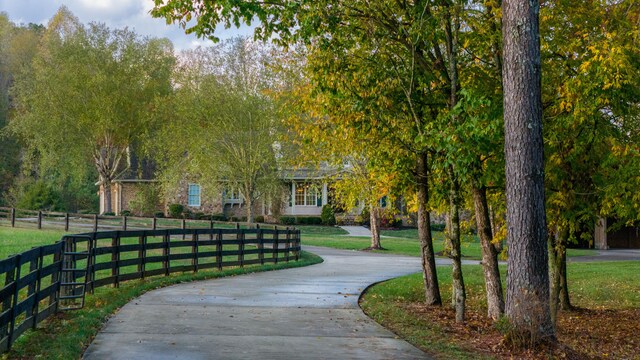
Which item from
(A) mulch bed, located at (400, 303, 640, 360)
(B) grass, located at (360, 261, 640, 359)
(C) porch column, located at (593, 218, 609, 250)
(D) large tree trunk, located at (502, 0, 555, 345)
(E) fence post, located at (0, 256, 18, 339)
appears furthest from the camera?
(C) porch column, located at (593, 218, 609, 250)

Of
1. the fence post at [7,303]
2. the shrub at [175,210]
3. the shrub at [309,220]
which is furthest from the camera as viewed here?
the shrub at [309,220]

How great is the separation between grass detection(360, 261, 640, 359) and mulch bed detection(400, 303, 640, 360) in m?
0.02

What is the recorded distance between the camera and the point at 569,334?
551 inches

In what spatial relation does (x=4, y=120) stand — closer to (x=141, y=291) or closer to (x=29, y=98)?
(x=29, y=98)

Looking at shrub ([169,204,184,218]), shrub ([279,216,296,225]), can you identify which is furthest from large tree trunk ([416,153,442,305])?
shrub ([169,204,184,218])

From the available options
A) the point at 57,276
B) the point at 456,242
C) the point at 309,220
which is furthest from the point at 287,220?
the point at 57,276

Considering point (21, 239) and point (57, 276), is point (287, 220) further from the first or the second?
point (57, 276)

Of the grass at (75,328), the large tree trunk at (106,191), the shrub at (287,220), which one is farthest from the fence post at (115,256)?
the shrub at (287,220)

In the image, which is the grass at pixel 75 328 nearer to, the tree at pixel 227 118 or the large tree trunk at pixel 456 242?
the large tree trunk at pixel 456 242

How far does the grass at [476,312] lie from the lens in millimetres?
10789

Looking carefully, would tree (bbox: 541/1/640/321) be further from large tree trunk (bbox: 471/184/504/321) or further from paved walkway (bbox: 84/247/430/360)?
paved walkway (bbox: 84/247/430/360)

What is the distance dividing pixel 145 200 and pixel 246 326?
46.5 meters

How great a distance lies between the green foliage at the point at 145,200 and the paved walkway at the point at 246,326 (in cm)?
3973

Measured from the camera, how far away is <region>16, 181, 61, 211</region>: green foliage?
175ft
